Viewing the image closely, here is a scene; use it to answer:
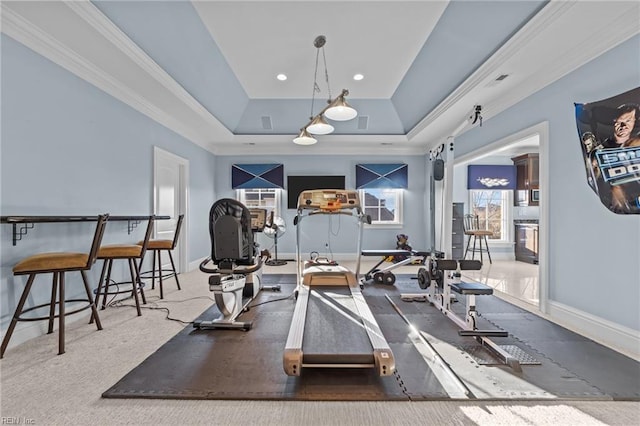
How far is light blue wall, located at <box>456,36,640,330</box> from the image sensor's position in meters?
2.43

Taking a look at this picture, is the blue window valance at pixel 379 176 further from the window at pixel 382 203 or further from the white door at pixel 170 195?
the white door at pixel 170 195

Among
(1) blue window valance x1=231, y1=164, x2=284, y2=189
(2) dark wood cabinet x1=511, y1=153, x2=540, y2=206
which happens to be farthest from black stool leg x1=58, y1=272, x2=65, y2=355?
(2) dark wood cabinet x1=511, y1=153, x2=540, y2=206

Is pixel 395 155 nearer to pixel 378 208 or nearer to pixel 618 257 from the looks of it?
pixel 378 208

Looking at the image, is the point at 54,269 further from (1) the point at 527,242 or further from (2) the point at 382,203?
(1) the point at 527,242

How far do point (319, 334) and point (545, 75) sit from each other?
3902mm

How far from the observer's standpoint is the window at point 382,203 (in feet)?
23.9

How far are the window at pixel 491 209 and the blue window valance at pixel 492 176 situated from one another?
0.94 ft

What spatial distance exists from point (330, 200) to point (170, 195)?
11.2 feet

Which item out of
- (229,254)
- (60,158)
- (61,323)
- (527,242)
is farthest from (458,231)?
(60,158)

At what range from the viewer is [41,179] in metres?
2.70

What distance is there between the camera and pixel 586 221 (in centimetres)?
281

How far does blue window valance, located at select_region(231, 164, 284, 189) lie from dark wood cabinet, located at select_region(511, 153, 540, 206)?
20.4ft

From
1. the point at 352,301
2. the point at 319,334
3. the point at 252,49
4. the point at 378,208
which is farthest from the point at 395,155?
the point at 319,334

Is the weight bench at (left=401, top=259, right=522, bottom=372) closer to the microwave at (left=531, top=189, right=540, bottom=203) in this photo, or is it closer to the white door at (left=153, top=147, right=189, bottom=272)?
the white door at (left=153, top=147, right=189, bottom=272)
